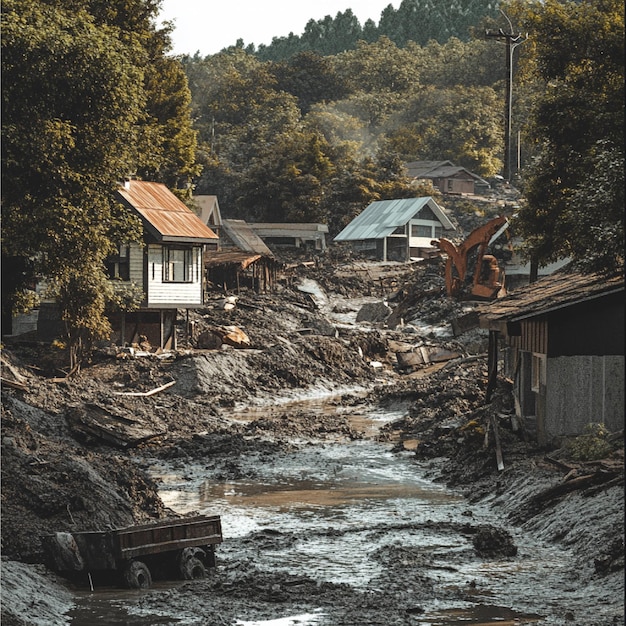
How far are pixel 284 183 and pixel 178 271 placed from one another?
1516 inches

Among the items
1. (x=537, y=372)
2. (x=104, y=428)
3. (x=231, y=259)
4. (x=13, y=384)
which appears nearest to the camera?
(x=537, y=372)

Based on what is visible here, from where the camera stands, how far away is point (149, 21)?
5238 cm

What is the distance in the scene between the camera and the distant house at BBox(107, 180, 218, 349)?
145 ft

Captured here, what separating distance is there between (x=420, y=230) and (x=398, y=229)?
2.38 metres

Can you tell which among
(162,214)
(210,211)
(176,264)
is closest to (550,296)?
(176,264)

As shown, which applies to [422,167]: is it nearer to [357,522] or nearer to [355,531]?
[357,522]

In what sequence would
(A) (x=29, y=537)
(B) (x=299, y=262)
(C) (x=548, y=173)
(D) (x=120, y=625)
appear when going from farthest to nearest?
(B) (x=299, y=262)
(C) (x=548, y=173)
(A) (x=29, y=537)
(D) (x=120, y=625)

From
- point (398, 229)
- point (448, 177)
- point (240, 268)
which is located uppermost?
point (448, 177)

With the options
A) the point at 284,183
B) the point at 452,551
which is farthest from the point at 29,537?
the point at 284,183

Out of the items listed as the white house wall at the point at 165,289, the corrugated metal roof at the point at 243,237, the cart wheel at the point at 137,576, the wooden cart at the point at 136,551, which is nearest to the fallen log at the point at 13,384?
the white house wall at the point at 165,289

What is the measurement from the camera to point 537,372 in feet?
83.3

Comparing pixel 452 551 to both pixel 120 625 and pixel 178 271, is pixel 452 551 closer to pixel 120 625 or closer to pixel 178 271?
pixel 120 625

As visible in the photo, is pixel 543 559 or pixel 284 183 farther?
pixel 284 183

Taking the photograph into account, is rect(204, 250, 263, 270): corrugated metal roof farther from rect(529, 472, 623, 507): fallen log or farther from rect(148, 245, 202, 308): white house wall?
rect(529, 472, 623, 507): fallen log
